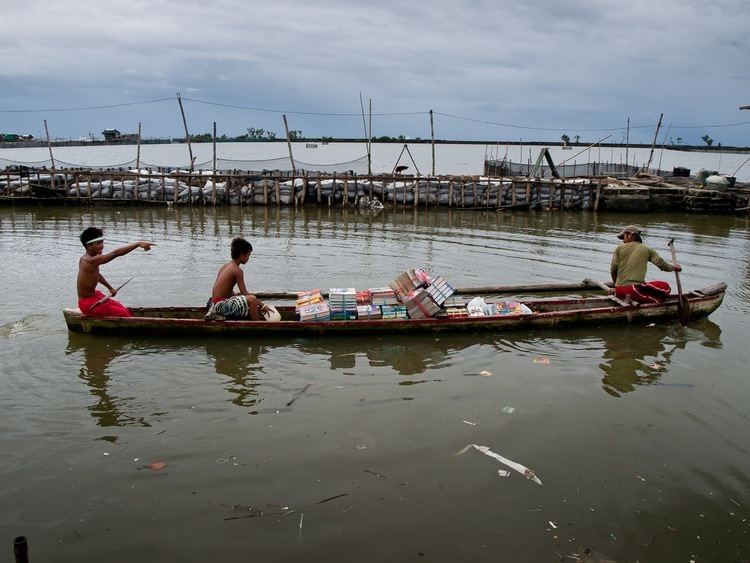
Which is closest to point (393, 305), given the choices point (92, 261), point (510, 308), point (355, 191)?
point (510, 308)

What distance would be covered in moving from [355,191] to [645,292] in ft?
66.3

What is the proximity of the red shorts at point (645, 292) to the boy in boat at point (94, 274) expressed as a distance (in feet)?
24.5

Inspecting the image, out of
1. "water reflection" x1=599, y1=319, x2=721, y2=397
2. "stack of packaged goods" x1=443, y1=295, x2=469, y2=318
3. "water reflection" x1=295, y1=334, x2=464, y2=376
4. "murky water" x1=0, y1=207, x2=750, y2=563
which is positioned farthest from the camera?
"stack of packaged goods" x1=443, y1=295, x2=469, y2=318

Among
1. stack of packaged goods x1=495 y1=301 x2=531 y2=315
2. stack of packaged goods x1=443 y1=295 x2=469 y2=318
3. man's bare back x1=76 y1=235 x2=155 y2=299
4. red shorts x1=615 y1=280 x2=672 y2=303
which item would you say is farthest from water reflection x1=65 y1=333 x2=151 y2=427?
red shorts x1=615 y1=280 x2=672 y2=303

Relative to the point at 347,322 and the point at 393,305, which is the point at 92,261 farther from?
the point at 393,305

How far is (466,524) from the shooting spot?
14.4 ft

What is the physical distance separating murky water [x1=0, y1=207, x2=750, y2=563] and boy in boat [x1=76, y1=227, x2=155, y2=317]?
516 millimetres

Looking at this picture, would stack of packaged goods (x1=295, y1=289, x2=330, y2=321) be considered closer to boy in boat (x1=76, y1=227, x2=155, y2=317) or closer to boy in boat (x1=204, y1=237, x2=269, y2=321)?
boy in boat (x1=204, y1=237, x2=269, y2=321)

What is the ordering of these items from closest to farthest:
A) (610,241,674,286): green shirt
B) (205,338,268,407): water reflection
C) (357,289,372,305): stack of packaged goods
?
(205,338,268,407): water reflection, (357,289,372,305): stack of packaged goods, (610,241,674,286): green shirt

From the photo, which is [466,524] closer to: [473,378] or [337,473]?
[337,473]

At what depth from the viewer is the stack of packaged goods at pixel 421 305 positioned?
28.1 ft

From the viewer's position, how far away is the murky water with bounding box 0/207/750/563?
426 cm

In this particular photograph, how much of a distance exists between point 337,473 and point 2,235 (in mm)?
18265

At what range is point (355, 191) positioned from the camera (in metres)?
28.4
